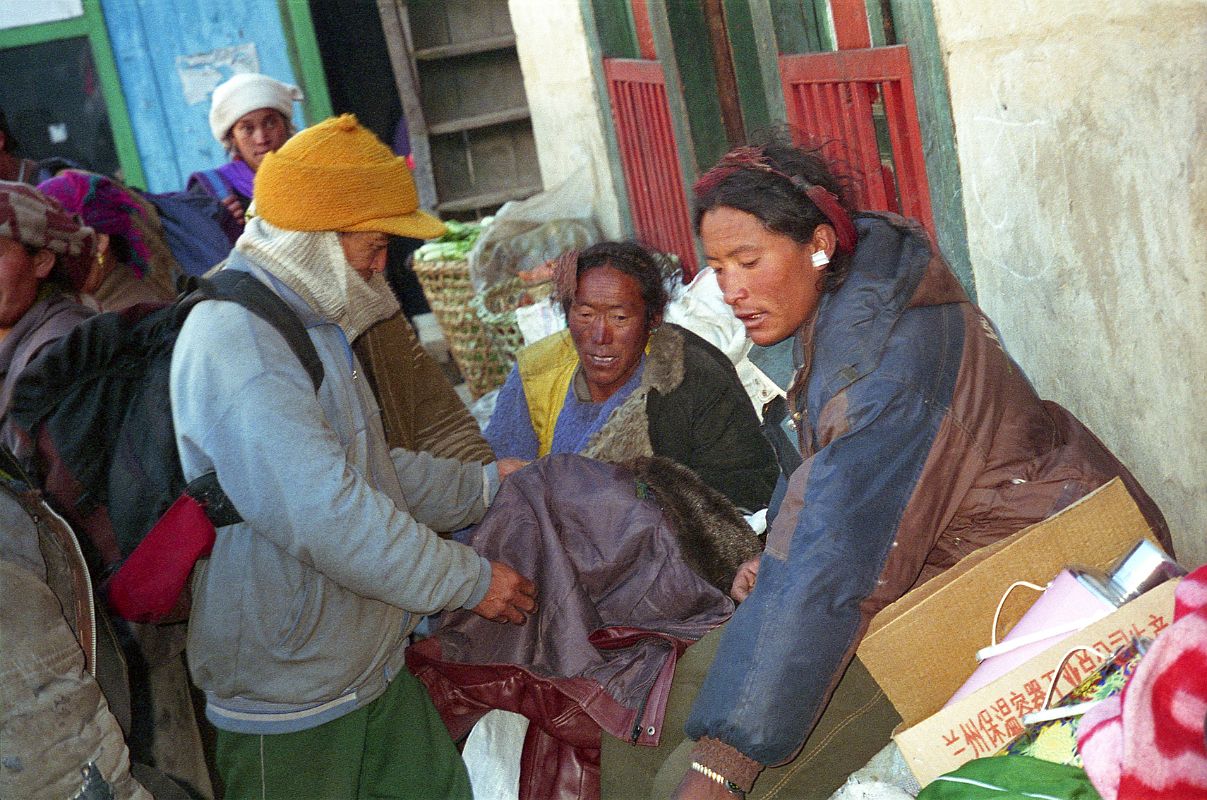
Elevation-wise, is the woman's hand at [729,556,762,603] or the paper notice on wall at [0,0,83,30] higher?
the paper notice on wall at [0,0,83,30]

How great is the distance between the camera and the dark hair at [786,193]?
6.86 ft

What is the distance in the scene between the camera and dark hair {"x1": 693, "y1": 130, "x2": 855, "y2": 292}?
6.86 ft

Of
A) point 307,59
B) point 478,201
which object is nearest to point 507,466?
point 478,201

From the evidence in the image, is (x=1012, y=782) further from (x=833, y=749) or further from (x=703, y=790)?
A: (x=833, y=749)

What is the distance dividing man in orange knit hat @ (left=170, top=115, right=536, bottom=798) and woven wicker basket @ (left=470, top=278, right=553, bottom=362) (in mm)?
3047

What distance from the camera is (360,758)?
2.45m

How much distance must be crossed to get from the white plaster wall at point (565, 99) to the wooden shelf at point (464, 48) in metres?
0.29

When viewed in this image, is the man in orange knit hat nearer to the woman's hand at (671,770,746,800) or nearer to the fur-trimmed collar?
the fur-trimmed collar

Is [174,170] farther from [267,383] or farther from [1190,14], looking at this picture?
[1190,14]

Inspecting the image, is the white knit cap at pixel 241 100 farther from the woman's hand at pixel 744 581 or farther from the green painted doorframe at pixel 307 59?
the woman's hand at pixel 744 581

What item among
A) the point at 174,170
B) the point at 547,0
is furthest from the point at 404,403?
the point at 174,170

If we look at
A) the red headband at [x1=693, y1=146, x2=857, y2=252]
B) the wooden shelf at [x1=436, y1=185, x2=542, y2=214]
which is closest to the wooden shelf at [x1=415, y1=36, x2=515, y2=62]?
the wooden shelf at [x1=436, y1=185, x2=542, y2=214]

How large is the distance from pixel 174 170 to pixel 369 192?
6.90 m

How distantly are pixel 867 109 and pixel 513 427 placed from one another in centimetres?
141
